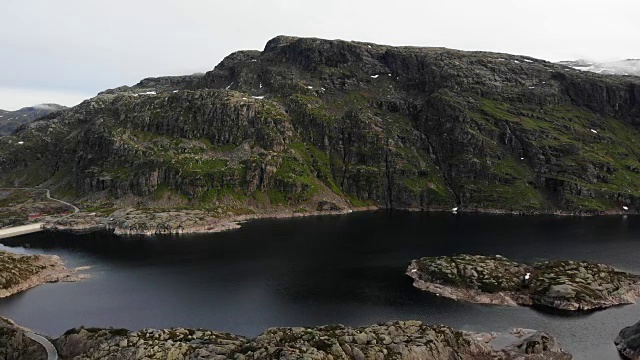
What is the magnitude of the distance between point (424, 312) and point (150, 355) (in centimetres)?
5568

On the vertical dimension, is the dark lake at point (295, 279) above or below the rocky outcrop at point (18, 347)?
below

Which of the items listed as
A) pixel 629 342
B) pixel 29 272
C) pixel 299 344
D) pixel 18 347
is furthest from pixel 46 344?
pixel 629 342

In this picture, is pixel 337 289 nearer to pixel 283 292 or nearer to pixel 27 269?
pixel 283 292

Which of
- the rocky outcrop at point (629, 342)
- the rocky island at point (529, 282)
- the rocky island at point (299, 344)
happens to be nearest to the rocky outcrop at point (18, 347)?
the rocky island at point (299, 344)

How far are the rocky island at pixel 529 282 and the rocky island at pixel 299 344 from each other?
72.9 feet

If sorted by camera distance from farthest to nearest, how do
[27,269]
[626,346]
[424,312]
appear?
[27,269] → [424,312] → [626,346]

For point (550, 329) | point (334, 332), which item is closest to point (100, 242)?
point (334, 332)

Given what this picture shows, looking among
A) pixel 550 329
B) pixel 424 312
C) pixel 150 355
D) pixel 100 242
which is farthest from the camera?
pixel 100 242

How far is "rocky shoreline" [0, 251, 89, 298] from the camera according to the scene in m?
117

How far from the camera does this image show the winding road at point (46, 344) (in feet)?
251

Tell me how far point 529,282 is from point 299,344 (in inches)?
2617

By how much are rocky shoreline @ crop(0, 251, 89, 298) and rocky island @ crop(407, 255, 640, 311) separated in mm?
95154

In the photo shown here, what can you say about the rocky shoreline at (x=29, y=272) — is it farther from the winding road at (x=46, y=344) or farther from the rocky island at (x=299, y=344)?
the winding road at (x=46, y=344)

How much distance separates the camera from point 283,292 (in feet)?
367
